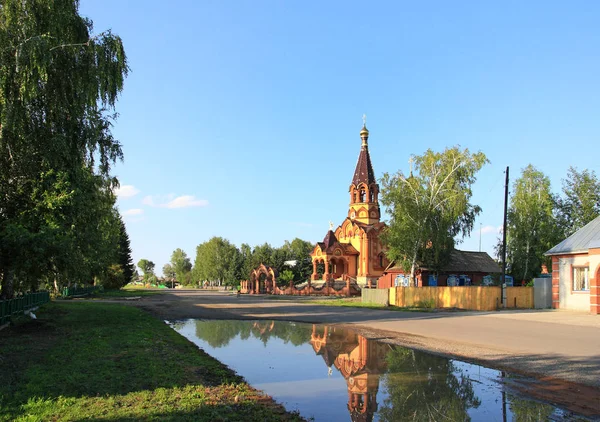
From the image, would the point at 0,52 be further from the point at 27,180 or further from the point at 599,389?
the point at 599,389

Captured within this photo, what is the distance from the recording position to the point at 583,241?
1283 inches

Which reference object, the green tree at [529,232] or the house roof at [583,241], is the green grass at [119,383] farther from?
the green tree at [529,232]

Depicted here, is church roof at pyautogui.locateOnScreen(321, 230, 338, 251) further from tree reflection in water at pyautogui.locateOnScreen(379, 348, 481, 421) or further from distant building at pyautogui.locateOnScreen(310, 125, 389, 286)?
tree reflection in water at pyautogui.locateOnScreen(379, 348, 481, 421)

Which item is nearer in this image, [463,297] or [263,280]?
[463,297]

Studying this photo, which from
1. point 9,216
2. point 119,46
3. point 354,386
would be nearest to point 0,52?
point 119,46

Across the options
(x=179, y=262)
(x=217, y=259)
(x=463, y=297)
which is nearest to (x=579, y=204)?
(x=463, y=297)

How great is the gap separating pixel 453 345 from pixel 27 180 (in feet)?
49.1

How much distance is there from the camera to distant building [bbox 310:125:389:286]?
6419cm

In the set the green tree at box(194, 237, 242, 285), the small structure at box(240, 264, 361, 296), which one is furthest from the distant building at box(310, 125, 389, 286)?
the green tree at box(194, 237, 242, 285)

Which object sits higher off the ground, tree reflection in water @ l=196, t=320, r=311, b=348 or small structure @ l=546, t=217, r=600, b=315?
small structure @ l=546, t=217, r=600, b=315

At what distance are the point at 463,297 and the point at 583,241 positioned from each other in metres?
8.95

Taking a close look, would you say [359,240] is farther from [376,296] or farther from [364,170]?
[376,296]

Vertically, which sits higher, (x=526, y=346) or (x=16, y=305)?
(x=16, y=305)

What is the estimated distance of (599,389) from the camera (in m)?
8.64
